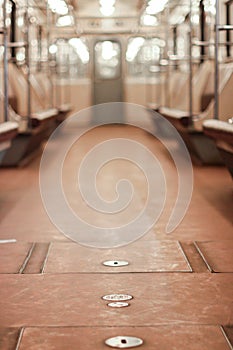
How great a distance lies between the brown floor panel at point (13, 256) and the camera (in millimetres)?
2725

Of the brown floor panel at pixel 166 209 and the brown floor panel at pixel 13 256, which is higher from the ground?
the brown floor panel at pixel 13 256

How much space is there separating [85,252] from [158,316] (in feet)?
3.24

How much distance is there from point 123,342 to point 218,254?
1.19m

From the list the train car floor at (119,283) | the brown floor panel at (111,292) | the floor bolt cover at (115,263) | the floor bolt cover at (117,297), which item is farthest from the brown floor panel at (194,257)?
the floor bolt cover at (117,297)

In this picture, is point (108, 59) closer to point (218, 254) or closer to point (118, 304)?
point (218, 254)

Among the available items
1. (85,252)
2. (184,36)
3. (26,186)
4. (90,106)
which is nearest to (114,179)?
(26,186)

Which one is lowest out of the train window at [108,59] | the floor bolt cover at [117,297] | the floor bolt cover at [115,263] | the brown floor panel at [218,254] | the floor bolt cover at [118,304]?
the brown floor panel at [218,254]

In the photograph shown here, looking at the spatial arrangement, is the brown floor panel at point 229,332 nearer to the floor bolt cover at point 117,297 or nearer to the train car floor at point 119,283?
the train car floor at point 119,283

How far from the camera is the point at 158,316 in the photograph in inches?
81.4

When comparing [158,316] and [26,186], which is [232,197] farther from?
[158,316]

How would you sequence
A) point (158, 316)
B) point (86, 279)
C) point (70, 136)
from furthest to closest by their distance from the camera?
1. point (70, 136)
2. point (86, 279)
3. point (158, 316)

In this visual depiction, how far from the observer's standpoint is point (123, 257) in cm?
292

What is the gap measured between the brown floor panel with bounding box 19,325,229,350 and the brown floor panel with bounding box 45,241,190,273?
74cm

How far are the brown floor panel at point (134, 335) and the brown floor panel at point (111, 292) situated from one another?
58 millimetres
